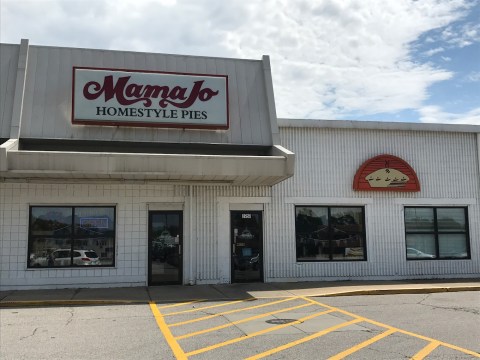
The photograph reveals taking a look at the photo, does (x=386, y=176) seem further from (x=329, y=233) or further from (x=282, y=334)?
(x=282, y=334)

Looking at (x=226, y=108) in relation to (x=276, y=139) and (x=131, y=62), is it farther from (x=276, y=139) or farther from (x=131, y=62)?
(x=131, y=62)

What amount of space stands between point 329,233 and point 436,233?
4.04 meters

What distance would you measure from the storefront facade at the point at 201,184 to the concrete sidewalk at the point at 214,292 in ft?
2.12

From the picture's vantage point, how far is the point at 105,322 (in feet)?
32.6

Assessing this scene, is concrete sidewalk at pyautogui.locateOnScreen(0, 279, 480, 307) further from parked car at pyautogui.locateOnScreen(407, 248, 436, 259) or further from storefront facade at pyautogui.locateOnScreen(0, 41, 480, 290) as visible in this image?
parked car at pyautogui.locateOnScreen(407, 248, 436, 259)

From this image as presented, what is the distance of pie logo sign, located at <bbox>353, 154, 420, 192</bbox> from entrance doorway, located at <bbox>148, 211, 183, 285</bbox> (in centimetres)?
625

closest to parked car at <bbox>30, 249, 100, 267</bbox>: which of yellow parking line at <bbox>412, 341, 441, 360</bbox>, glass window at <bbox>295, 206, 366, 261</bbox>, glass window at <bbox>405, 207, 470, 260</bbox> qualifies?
glass window at <bbox>295, 206, 366, 261</bbox>

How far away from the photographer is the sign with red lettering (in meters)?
14.2

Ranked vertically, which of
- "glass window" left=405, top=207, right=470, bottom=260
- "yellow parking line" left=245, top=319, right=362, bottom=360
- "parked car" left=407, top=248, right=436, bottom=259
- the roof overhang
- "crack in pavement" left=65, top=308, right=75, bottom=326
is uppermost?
the roof overhang

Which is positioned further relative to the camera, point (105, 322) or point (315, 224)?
point (315, 224)

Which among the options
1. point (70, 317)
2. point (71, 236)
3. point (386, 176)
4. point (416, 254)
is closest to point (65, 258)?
point (71, 236)

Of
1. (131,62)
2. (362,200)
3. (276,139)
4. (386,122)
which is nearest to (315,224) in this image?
(362,200)

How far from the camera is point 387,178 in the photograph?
16.9m

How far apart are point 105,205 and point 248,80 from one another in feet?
19.9
